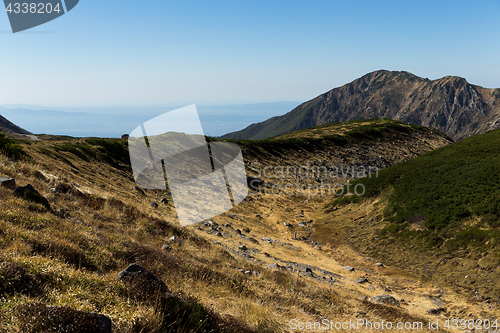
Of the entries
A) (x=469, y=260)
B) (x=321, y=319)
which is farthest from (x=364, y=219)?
(x=321, y=319)

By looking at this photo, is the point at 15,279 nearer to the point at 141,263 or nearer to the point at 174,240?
the point at 141,263

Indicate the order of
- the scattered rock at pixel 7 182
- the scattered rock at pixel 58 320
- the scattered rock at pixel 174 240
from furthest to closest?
the scattered rock at pixel 174 240, the scattered rock at pixel 7 182, the scattered rock at pixel 58 320

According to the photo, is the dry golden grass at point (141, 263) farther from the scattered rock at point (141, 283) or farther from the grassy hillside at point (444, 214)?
the grassy hillside at point (444, 214)

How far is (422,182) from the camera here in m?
28.5

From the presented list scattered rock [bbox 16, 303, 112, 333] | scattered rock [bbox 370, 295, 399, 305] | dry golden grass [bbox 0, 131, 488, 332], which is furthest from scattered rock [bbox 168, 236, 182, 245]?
scattered rock [bbox 370, 295, 399, 305]

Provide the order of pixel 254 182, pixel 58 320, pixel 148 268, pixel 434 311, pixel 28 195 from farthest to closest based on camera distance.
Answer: pixel 254 182 < pixel 434 311 < pixel 28 195 < pixel 148 268 < pixel 58 320

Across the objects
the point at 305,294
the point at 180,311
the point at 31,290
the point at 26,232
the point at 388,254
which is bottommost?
the point at 388,254

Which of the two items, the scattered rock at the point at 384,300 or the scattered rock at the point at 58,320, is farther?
the scattered rock at the point at 384,300

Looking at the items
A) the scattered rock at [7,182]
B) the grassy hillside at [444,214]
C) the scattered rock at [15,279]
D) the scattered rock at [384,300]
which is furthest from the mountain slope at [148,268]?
the grassy hillside at [444,214]

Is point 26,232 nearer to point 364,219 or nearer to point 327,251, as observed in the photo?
point 327,251

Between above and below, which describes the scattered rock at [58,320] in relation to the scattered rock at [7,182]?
below

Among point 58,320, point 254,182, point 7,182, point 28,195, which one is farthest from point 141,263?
point 254,182

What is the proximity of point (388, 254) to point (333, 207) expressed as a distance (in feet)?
40.6

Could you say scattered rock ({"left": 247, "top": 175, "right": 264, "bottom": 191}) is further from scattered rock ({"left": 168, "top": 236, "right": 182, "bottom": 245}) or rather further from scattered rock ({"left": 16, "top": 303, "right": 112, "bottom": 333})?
scattered rock ({"left": 16, "top": 303, "right": 112, "bottom": 333})
